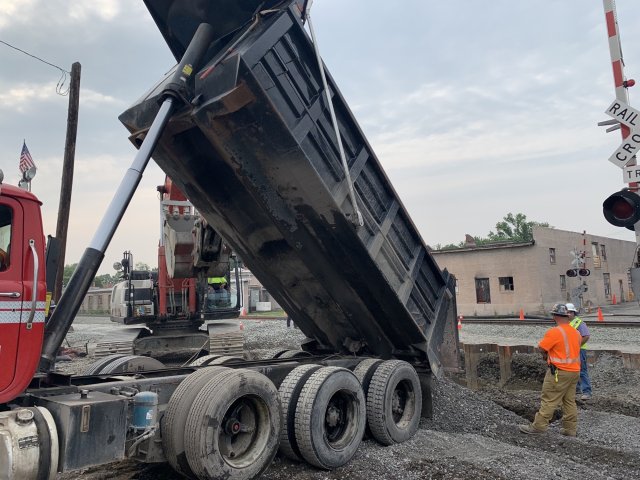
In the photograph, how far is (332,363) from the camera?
19.3ft

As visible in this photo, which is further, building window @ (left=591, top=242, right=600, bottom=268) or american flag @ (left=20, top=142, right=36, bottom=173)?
building window @ (left=591, top=242, right=600, bottom=268)

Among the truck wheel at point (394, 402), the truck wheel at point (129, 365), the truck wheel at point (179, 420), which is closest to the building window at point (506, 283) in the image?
the truck wheel at point (394, 402)

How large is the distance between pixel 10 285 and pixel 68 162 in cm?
925

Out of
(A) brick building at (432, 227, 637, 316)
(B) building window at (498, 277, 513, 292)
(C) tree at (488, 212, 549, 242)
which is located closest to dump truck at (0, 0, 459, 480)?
(A) brick building at (432, 227, 637, 316)

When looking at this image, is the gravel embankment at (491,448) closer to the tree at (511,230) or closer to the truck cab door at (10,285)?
the truck cab door at (10,285)

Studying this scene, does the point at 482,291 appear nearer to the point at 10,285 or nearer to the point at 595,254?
the point at 595,254

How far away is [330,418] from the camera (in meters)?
5.05

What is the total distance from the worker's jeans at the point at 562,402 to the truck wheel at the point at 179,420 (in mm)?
4070

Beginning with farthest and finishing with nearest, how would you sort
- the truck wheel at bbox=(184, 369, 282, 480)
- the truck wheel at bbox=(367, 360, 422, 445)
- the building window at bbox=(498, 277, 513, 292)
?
the building window at bbox=(498, 277, 513, 292), the truck wheel at bbox=(367, 360, 422, 445), the truck wheel at bbox=(184, 369, 282, 480)

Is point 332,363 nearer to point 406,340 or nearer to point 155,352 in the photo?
A: point 406,340

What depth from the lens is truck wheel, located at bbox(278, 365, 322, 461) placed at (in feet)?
15.5

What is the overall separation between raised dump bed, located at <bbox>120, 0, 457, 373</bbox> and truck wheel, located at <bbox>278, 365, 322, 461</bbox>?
1288 mm

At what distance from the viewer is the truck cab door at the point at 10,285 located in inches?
135

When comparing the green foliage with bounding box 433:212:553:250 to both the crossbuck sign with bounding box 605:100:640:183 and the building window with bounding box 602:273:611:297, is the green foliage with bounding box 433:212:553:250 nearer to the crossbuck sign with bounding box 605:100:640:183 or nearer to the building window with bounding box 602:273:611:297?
the building window with bounding box 602:273:611:297
